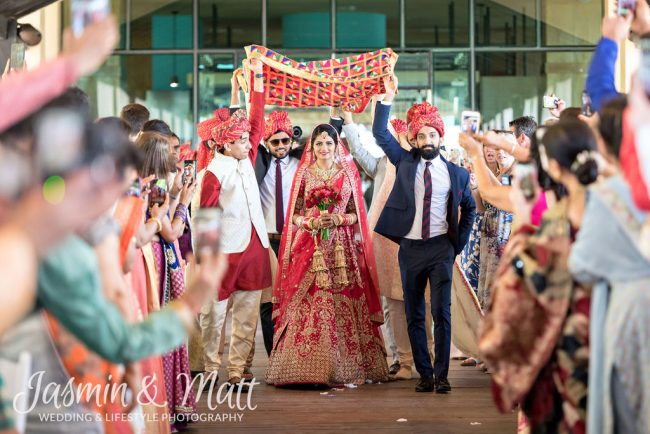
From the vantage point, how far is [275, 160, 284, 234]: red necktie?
794 centimetres

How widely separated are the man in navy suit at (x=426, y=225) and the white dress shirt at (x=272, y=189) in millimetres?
1059

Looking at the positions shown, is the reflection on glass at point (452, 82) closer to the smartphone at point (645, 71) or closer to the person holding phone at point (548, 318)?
the person holding phone at point (548, 318)

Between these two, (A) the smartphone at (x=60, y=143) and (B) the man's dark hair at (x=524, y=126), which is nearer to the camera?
(A) the smartphone at (x=60, y=143)

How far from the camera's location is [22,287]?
1973mm

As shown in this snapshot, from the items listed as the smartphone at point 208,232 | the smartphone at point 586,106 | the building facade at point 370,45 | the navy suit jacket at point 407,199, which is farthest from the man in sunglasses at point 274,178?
the building facade at point 370,45

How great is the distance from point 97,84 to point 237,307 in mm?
8045

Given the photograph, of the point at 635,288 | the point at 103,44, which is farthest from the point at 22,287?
the point at 635,288

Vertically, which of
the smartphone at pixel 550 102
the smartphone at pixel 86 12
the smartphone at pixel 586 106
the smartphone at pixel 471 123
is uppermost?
the smartphone at pixel 86 12

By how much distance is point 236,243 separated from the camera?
710 cm

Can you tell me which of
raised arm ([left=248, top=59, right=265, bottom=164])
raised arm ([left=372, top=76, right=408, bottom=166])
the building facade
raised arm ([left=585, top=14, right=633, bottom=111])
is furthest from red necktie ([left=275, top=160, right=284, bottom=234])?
the building facade

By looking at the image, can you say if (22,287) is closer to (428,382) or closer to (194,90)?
(428,382)

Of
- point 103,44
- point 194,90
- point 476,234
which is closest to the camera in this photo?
point 103,44

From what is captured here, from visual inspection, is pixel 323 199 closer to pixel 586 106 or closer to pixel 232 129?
pixel 232 129

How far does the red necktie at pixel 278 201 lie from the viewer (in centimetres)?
794
